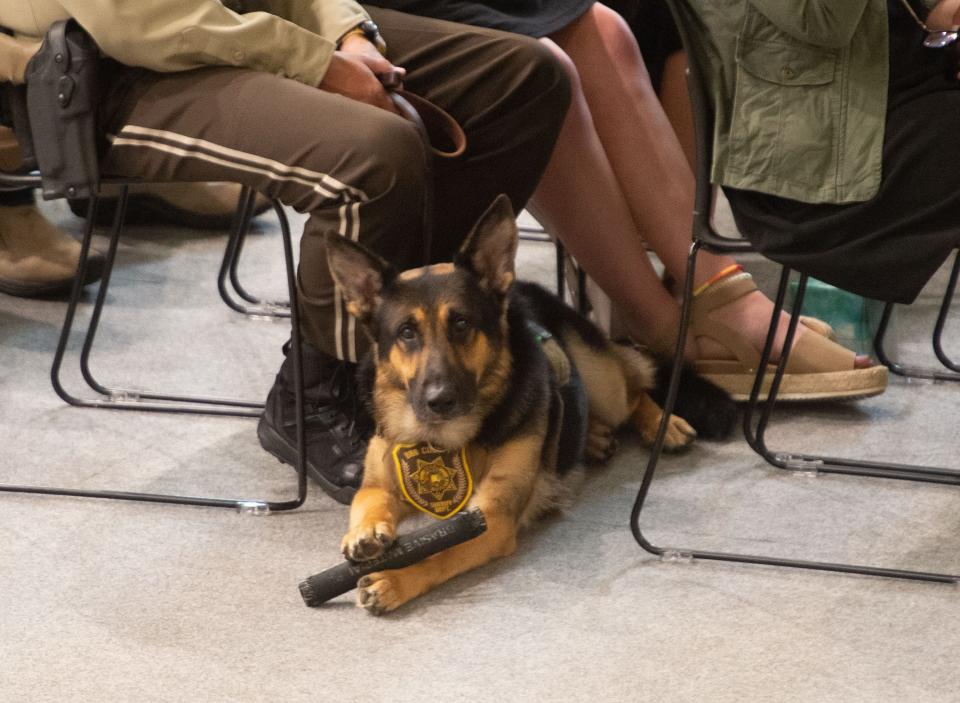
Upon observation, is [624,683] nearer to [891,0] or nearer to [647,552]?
[647,552]

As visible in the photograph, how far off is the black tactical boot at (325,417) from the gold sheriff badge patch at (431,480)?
0.23 m

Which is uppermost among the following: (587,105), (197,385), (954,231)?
(954,231)

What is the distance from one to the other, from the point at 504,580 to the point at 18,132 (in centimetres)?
117

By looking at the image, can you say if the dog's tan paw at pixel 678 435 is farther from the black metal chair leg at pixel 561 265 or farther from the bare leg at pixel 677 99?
the bare leg at pixel 677 99

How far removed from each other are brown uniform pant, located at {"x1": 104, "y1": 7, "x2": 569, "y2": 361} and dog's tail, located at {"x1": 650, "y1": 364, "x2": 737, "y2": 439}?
62cm

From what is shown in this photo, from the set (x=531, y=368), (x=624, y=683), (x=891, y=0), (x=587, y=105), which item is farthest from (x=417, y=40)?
(x=624, y=683)

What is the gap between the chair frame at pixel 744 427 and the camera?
1916 millimetres

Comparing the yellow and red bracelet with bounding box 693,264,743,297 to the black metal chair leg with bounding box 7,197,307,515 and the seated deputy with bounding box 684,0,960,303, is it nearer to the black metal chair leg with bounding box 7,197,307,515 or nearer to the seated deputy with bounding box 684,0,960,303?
the seated deputy with bounding box 684,0,960,303

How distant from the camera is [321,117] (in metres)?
1.99

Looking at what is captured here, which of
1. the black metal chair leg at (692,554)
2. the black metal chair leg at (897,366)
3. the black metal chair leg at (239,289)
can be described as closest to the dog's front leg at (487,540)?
the black metal chair leg at (692,554)

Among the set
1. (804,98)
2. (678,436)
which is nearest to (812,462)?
(678,436)

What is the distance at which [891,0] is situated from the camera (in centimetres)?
188

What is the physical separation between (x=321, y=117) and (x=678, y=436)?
1016 mm

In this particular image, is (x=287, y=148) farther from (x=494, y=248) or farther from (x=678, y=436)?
(x=678, y=436)
